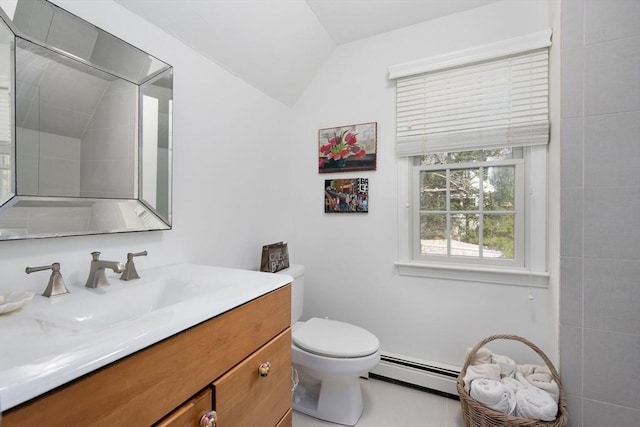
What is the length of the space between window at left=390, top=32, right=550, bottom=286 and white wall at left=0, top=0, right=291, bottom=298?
91 cm

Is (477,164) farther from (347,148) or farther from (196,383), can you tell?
(196,383)

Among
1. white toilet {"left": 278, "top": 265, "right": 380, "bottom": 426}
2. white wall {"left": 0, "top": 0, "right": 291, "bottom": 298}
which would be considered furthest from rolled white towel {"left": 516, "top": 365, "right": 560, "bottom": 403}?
white wall {"left": 0, "top": 0, "right": 291, "bottom": 298}

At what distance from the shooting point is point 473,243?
1887mm

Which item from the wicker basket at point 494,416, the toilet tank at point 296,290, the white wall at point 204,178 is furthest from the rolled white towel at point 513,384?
the white wall at point 204,178

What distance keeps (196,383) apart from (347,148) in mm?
1736

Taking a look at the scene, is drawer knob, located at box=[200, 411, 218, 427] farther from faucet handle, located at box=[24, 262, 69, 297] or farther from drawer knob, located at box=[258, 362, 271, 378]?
faucet handle, located at box=[24, 262, 69, 297]

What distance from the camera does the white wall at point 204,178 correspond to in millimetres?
1023

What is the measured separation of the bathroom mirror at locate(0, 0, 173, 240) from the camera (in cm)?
88

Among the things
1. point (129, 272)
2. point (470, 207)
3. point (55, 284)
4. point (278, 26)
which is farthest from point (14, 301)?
point (470, 207)

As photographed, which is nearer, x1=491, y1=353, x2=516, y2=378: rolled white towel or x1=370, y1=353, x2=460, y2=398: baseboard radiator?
Answer: x1=491, y1=353, x2=516, y2=378: rolled white towel

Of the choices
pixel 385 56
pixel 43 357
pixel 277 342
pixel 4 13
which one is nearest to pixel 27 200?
pixel 4 13

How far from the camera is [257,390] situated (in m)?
0.94

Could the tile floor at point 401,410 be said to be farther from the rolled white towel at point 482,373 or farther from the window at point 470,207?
the window at point 470,207

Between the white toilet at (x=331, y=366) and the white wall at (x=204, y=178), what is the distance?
0.61 m
